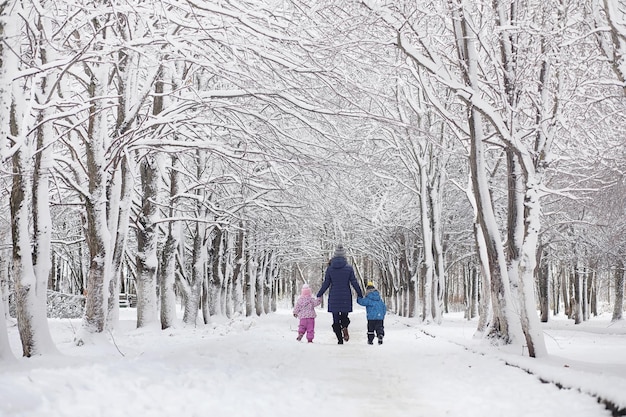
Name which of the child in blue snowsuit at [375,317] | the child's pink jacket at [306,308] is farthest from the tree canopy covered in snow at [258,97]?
the child's pink jacket at [306,308]

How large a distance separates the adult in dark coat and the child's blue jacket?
214mm

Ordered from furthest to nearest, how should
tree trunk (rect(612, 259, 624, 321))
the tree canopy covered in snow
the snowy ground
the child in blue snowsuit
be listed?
tree trunk (rect(612, 259, 624, 321)) < the child in blue snowsuit < the tree canopy covered in snow < the snowy ground

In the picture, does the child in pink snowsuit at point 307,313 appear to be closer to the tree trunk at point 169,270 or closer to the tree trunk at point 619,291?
the tree trunk at point 169,270

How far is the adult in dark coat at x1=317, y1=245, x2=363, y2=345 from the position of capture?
13.2 m

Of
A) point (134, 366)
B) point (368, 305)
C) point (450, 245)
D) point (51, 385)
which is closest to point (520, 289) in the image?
point (368, 305)

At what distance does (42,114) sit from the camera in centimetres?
941

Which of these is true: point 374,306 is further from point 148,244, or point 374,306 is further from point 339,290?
point 148,244

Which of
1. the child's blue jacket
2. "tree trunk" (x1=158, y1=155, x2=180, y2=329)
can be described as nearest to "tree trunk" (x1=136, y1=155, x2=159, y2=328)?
"tree trunk" (x1=158, y1=155, x2=180, y2=329)

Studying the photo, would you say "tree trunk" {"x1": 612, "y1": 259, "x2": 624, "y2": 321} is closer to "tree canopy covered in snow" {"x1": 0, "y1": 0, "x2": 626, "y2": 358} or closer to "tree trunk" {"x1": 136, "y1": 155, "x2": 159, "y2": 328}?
"tree canopy covered in snow" {"x1": 0, "y1": 0, "x2": 626, "y2": 358}

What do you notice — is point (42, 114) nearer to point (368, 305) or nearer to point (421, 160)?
point (368, 305)

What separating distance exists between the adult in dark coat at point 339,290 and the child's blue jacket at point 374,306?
21 cm

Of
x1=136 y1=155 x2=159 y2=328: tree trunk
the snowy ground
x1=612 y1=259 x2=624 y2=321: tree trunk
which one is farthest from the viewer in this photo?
x1=612 y1=259 x2=624 y2=321: tree trunk

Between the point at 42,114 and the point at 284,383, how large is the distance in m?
5.75

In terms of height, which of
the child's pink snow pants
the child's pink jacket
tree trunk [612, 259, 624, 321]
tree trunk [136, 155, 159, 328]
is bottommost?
tree trunk [612, 259, 624, 321]
